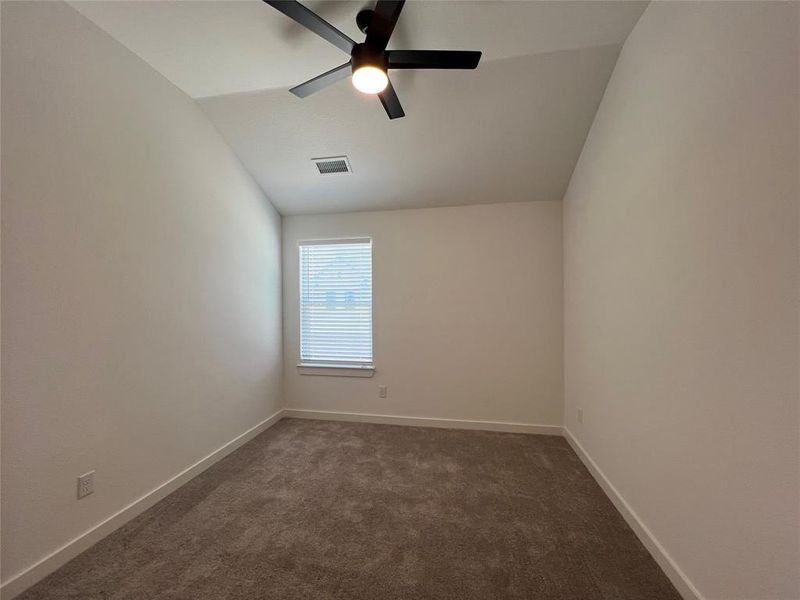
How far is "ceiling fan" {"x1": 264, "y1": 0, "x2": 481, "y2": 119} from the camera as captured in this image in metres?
1.39

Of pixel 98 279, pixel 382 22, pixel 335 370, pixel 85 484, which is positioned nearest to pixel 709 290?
pixel 382 22

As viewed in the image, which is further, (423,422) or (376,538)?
Answer: (423,422)

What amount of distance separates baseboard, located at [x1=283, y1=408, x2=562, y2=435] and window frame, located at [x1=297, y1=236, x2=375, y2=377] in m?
0.46

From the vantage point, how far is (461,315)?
3.37 m

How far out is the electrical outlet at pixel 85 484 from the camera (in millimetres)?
1643

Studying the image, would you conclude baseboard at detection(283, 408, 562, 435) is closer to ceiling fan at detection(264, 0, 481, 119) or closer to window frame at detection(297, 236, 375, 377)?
window frame at detection(297, 236, 375, 377)

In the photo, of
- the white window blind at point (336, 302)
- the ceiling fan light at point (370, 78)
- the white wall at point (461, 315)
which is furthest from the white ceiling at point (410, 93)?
the white window blind at point (336, 302)

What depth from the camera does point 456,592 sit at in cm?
140

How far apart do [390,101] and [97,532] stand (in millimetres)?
2933

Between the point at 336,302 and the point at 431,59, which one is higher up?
the point at 431,59

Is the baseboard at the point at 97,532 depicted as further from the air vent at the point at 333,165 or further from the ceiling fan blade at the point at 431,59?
the ceiling fan blade at the point at 431,59

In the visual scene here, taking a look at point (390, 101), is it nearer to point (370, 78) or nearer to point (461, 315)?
point (370, 78)

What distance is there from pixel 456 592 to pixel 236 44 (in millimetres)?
3181

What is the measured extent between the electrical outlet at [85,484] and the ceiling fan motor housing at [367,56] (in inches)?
101
